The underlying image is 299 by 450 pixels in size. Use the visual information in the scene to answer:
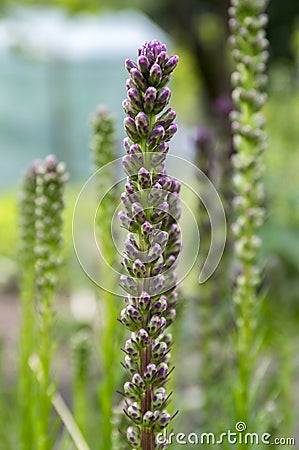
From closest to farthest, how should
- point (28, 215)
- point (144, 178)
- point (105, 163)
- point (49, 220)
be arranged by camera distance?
point (144, 178) → point (49, 220) → point (105, 163) → point (28, 215)

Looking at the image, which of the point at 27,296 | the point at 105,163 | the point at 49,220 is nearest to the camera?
the point at 49,220

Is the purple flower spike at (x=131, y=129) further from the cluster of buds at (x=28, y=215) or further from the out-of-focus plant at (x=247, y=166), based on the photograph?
the cluster of buds at (x=28, y=215)

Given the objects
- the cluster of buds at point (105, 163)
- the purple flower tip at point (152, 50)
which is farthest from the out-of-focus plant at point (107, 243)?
the purple flower tip at point (152, 50)

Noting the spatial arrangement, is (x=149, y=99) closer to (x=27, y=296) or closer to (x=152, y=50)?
(x=152, y=50)

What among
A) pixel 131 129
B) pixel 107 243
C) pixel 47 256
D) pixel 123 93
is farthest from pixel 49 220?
pixel 123 93

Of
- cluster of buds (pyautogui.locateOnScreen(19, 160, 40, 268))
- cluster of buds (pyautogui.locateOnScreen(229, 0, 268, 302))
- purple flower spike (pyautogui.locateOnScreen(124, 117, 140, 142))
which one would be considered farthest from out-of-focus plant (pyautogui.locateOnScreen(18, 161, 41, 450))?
purple flower spike (pyautogui.locateOnScreen(124, 117, 140, 142))

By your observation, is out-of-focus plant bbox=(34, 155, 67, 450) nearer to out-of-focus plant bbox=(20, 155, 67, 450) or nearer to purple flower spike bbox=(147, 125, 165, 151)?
out-of-focus plant bbox=(20, 155, 67, 450)

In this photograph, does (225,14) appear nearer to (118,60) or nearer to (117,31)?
(117,31)

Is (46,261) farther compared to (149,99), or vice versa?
(46,261)

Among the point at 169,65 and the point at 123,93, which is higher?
the point at 123,93
